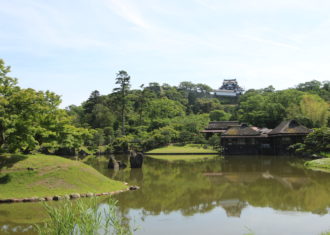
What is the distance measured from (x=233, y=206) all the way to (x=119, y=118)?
5009 centimetres

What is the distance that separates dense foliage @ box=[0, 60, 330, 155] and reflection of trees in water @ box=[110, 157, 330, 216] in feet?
21.0

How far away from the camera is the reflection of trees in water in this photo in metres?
14.3

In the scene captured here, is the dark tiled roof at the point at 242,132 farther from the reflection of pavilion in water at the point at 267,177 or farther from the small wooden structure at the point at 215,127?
the reflection of pavilion in water at the point at 267,177

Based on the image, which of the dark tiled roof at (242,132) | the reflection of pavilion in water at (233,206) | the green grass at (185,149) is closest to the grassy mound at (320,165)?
the reflection of pavilion in water at (233,206)

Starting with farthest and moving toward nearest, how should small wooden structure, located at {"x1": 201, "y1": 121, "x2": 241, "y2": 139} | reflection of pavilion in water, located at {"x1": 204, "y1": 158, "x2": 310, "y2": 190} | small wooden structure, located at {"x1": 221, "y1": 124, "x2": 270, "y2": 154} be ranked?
small wooden structure, located at {"x1": 201, "y1": 121, "x2": 241, "y2": 139}, small wooden structure, located at {"x1": 221, "y1": 124, "x2": 270, "y2": 154}, reflection of pavilion in water, located at {"x1": 204, "y1": 158, "x2": 310, "y2": 190}

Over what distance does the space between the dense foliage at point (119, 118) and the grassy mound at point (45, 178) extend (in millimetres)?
1018

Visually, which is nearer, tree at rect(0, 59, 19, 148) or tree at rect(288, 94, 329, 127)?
tree at rect(0, 59, 19, 148)

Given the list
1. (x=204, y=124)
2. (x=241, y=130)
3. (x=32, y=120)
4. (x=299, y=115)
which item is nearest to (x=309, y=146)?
(x=241, y=130)

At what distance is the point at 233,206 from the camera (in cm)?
1439

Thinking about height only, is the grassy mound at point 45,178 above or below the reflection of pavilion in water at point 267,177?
above

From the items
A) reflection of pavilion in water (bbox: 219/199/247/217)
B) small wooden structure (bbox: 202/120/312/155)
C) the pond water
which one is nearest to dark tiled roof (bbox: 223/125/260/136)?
small wooden structure (bbox: 202/120/312/155)

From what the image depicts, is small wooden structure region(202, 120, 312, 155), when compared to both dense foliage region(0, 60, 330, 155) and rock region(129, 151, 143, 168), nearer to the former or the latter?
→ dense foliage region(0, 60, 330, 155)

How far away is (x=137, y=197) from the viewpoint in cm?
1630

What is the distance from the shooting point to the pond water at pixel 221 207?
11.1 m
